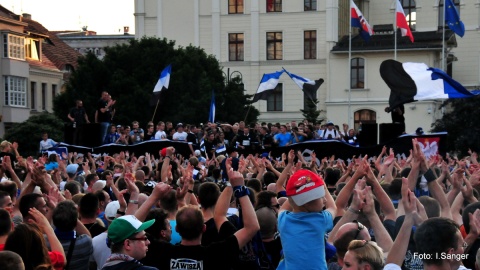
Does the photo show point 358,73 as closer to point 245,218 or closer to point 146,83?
point 146,83

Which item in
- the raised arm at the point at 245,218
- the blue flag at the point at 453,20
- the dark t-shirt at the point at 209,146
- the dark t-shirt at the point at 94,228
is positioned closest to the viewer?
the raised arm at the point at 245,218

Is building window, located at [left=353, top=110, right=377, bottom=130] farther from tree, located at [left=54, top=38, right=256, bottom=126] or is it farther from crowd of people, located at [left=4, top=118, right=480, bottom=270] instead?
crowd of people, located at [left=4, top=118, right=480, bottom=270]

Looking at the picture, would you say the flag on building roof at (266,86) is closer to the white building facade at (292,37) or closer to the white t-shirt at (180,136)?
the white t-shirt at (180,136)

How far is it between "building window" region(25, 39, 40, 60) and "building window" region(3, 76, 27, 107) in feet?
9.81

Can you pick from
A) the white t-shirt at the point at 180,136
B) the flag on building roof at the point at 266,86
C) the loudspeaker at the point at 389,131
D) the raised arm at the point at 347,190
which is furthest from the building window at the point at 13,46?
the raised arm at the point at 347,190

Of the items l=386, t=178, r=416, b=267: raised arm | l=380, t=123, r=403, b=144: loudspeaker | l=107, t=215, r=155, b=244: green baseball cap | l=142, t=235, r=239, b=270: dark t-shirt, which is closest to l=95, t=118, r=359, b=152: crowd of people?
l=380, t=123, r=403, b=144: loudspeaker

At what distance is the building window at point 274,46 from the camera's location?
7925cm

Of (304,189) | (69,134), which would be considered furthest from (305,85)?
(304,189)

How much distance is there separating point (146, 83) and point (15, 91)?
17.1 metres

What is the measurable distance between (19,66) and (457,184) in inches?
2681

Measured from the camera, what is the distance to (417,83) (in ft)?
77.6

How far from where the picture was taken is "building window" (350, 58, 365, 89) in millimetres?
75188

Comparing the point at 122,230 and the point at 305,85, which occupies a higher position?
the point at 305,85

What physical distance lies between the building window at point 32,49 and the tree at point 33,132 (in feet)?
56.1
